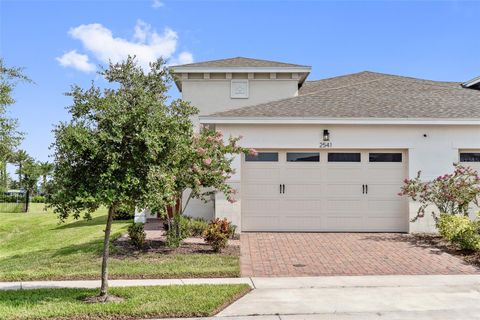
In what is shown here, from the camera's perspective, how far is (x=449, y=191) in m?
13.1

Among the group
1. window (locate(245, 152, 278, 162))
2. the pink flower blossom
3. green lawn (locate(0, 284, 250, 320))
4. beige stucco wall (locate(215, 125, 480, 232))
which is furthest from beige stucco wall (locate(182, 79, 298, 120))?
green lawn (locate(0, 284, 250, 320))

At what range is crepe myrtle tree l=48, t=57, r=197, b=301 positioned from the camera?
7016 mm

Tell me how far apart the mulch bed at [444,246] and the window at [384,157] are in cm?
246

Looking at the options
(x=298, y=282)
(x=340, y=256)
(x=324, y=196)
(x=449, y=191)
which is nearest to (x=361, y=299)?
(x=298, y=282)

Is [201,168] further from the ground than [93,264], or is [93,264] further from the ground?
[201,168]

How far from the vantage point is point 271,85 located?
19078 millimetres

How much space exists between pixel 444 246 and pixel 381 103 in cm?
559

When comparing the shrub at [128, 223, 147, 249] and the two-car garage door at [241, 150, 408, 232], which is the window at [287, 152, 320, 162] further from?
the shrub at [128, 223, 147, 249]

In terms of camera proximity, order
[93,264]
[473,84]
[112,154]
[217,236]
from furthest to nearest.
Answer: [473,84], [217,236], [93,264], [112,154]

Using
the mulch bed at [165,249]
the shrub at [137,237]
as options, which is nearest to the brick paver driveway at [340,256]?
the mulch bed at [165,249]

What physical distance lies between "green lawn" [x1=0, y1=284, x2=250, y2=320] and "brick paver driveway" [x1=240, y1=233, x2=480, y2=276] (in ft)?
6.28

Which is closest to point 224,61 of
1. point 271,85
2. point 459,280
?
point 271,85

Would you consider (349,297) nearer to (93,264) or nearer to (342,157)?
(93,264)

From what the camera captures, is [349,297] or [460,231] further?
[460,231]
